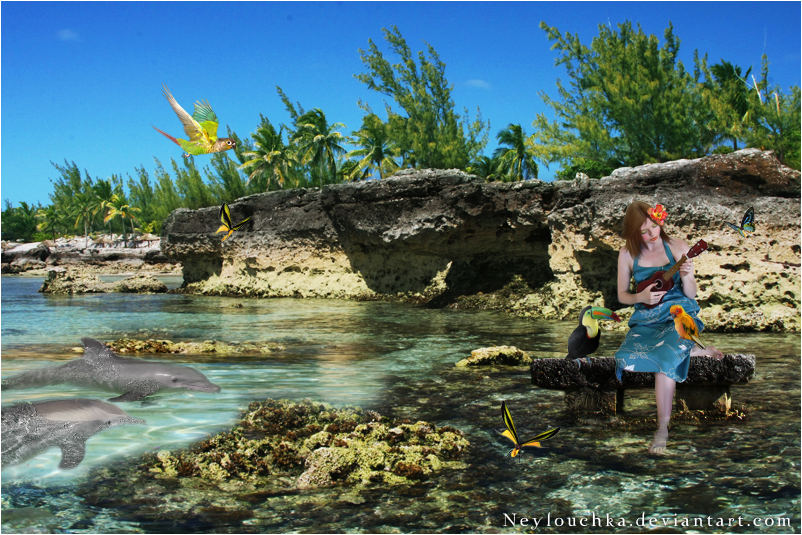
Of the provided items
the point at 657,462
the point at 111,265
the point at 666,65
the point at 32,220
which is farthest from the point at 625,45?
the point at 32,220

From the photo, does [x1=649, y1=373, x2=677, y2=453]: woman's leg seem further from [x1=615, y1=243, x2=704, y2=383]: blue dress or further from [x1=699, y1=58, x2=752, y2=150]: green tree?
[x1=699, y1=58, x2=752, y2=150]: green tree

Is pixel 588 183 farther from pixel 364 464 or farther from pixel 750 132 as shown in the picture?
pixel 750 132

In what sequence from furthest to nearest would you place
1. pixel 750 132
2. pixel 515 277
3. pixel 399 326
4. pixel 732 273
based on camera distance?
1. pixel 750 132
2. pixel 515 277
3. pixel 399 326
4. pixel 732 273

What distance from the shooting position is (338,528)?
9.63 feet

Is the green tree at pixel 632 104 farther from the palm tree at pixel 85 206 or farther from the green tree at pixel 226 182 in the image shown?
the palm tree at pixel 85 206

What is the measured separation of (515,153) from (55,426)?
4153cm

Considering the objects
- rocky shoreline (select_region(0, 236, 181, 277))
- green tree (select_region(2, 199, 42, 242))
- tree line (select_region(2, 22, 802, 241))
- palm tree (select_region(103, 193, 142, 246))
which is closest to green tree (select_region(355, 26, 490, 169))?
tree line (select_region(2, 22, 802, 241))

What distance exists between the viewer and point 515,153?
142ft

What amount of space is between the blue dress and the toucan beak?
0.11 m

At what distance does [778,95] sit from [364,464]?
28.9m

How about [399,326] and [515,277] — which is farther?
[515,277]

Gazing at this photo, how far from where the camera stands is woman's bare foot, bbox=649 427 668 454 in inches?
133

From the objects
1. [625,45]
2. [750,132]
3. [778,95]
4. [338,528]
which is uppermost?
[625,45]

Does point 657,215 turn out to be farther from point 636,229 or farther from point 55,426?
point 55,426
